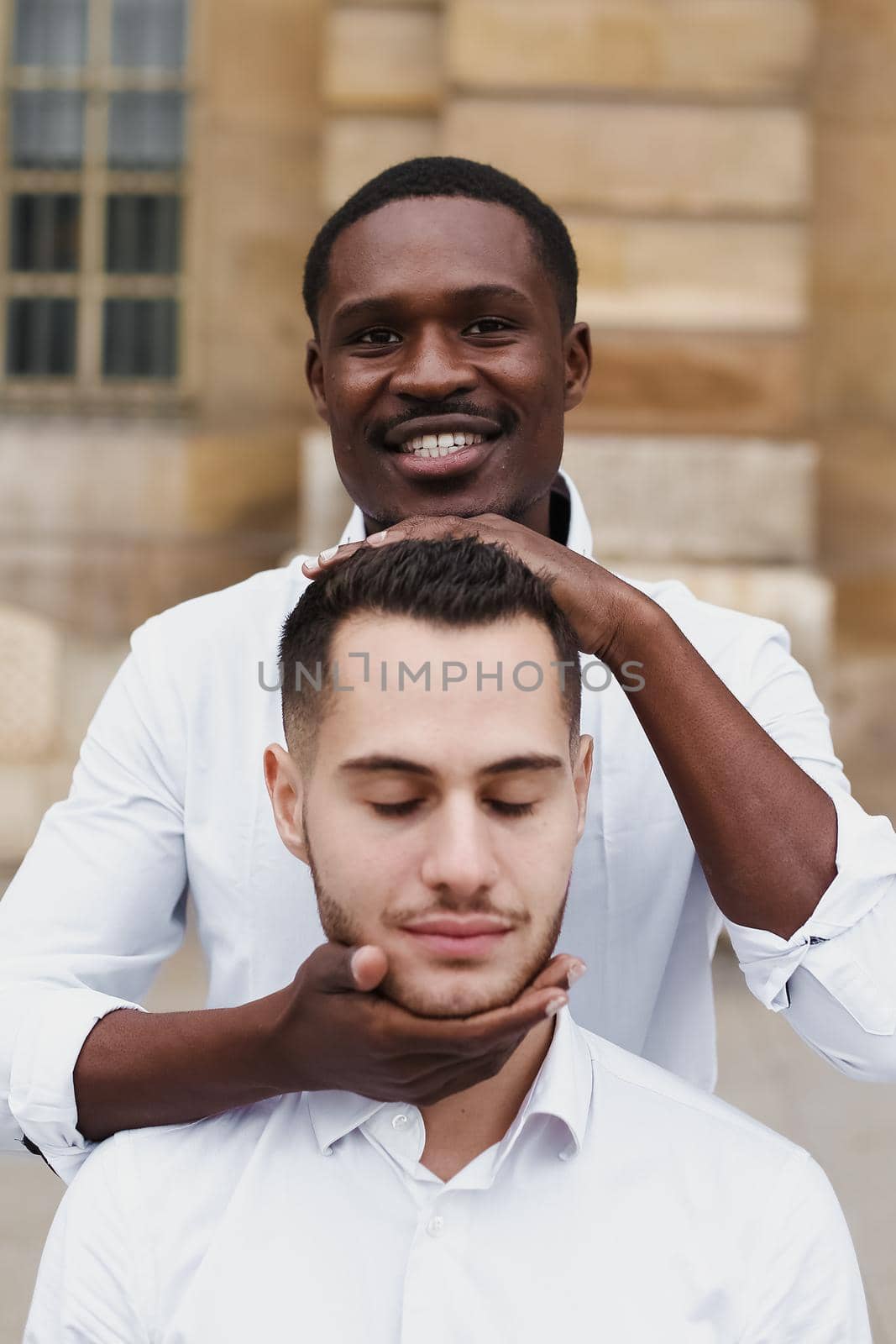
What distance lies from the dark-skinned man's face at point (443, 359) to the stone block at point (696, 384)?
3363 mm

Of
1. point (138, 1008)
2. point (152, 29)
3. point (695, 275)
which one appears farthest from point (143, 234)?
point (138, 1008)

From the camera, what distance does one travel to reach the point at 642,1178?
149cm

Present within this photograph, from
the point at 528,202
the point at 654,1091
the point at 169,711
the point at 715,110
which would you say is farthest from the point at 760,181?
the point at 654,1091

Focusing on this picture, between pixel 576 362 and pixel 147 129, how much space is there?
512cm

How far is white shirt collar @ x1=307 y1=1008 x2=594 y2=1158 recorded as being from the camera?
1505 mm

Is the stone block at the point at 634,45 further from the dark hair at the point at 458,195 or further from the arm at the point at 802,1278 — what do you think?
the arm at the point at 802,1278

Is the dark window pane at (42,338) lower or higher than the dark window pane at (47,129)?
lower

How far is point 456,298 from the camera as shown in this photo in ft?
6.40

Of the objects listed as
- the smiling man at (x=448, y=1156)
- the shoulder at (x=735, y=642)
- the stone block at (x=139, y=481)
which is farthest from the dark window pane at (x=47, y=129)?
Result: the smiling man at (x=448, y=1156)

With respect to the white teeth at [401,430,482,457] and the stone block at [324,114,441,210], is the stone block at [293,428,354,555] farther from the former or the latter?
the white teeth at [401,430,482,457]

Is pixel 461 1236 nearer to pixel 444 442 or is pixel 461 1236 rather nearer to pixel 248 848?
pixel 248 848

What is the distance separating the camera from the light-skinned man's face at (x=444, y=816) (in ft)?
4.49

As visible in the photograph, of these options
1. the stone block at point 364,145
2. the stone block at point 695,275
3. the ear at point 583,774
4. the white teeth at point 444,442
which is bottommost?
the ear at point 583,774

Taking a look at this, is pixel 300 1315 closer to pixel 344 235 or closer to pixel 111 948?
pixel 111 948
